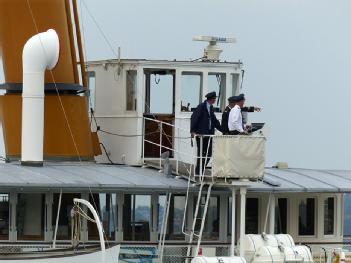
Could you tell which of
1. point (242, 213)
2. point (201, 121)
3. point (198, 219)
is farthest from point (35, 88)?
point (242, 213)

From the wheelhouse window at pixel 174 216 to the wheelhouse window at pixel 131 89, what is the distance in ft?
11.6

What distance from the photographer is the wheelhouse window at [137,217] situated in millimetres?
41188

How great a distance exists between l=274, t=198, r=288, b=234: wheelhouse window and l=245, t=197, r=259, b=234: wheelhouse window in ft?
2.48

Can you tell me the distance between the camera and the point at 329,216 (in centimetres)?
4531

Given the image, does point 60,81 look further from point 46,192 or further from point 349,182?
point 349,182

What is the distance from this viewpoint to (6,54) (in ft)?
145

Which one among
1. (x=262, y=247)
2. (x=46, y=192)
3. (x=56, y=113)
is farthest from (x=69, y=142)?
(x=262, y=247)

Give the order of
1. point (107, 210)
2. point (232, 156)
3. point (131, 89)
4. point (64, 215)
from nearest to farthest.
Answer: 1. point (232, 156)
2. point (64, 215)
3. point (107, 210)
4. point (131, 89)

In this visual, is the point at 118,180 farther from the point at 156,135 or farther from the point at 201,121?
the point at 156,135

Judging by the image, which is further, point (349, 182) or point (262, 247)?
point (349, 182)

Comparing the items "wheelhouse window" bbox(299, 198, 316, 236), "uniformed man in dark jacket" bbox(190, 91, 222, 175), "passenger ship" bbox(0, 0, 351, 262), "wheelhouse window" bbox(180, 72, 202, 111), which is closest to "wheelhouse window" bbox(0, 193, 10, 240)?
"passenger ship" bbox(0, 0, 351, 262)

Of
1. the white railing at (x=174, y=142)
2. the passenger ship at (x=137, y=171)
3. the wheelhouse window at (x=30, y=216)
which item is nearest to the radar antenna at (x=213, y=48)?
the passenger ship at (x=137, y=171)

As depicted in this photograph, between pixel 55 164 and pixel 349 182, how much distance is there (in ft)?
26.9

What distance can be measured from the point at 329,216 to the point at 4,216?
9886mm
